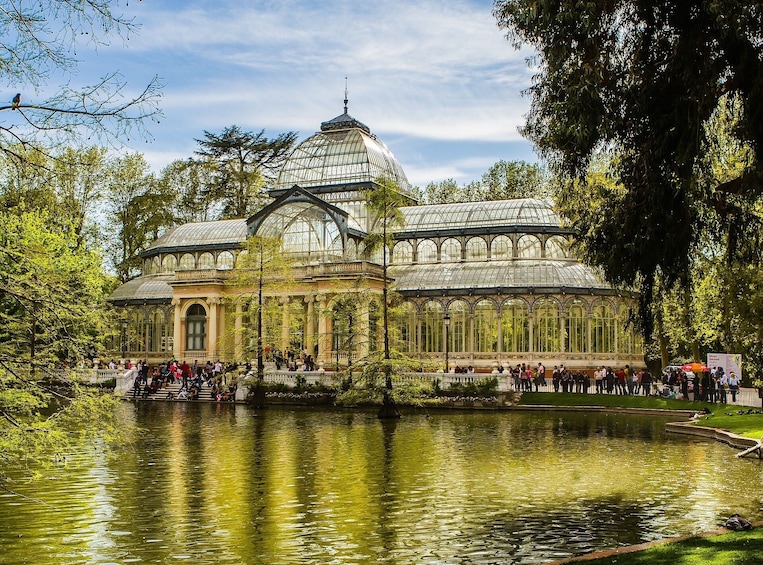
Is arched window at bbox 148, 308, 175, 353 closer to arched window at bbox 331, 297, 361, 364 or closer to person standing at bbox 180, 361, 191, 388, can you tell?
person standing at bbox 180, 361, 191, 388

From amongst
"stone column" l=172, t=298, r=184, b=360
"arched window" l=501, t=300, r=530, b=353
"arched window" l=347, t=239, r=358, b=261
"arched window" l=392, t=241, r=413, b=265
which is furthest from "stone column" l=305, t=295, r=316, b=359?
"arched window" l=501, t=300, r=530, b=353

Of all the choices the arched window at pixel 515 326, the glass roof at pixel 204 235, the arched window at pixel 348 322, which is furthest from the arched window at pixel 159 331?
the arched window at pixel 515 326

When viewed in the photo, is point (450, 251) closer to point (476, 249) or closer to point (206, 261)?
point (476, 249)

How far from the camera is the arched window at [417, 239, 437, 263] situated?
58594mm

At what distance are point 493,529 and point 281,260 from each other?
Result: 34.5 metres

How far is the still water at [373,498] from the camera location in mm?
13062

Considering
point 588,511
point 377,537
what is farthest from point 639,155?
point 377,537

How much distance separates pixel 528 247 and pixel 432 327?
8.02m

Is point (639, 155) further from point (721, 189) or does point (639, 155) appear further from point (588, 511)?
point (588, 511)

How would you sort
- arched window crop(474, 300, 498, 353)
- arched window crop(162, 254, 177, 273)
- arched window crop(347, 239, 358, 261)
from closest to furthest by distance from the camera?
arched window crop(474, 300, 498, 353) → arched window crop(347, 239, 358, 261) → arched window crop(162, 254, 177, 273)

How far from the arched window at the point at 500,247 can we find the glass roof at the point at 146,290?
2147 centimetres

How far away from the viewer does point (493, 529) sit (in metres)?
14.3

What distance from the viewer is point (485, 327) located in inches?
2057

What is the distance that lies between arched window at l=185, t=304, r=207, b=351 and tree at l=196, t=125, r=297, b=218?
17.8 m
